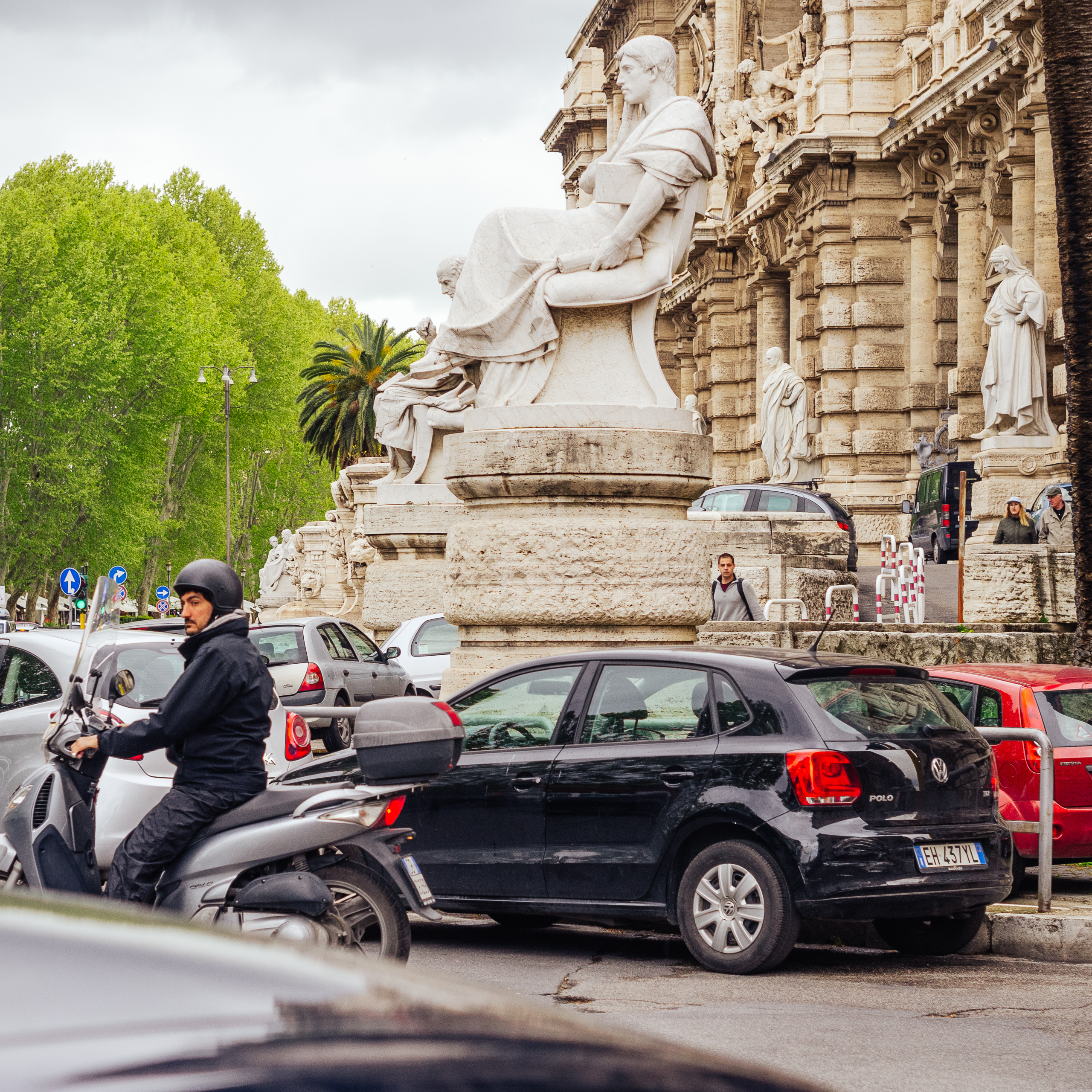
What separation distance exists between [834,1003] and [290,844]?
2.53 metres

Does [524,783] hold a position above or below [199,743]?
below

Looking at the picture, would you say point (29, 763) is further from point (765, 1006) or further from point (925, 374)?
point (925, 374)

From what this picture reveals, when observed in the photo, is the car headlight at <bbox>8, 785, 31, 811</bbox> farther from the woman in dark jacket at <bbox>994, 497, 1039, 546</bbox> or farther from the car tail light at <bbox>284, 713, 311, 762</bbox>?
the woman in dark jacket at <bbox>994, 497, 1039, 546</bbox>

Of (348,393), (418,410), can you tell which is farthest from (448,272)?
(348,393)

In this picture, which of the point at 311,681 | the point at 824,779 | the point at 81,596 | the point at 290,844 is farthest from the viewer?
the point at 81,596

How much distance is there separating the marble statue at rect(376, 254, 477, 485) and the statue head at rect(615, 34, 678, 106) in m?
10.2

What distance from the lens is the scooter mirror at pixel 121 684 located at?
598cm

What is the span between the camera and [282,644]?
1747 cm

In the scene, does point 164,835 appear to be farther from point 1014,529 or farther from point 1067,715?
point 1014,529

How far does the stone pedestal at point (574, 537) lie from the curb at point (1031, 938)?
122 inches

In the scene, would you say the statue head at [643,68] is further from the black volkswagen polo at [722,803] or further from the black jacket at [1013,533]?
the black jacket at [1013,533]

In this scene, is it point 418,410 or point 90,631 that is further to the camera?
point 418,410

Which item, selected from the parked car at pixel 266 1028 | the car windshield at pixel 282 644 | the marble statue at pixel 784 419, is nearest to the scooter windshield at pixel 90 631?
the parked car at pixel 266 1028

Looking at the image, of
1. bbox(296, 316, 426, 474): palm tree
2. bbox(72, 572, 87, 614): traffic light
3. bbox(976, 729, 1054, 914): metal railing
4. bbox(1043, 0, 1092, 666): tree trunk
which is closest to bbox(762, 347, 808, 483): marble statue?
bbox(72, 572, 87, 614): traffic light
